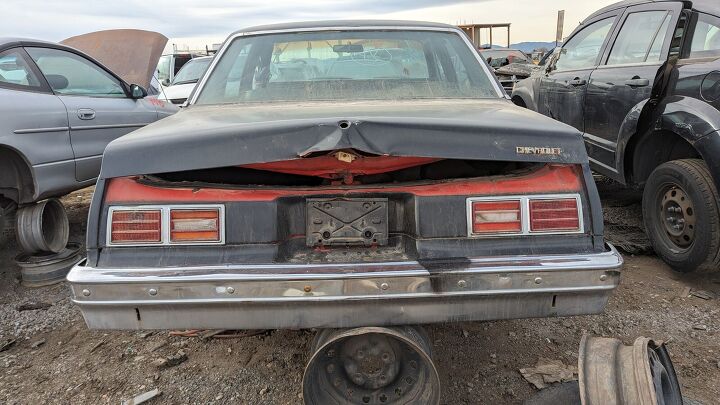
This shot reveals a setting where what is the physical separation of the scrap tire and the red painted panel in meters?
1.78

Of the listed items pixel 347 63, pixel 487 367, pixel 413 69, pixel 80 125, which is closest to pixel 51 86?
pixel 80 125

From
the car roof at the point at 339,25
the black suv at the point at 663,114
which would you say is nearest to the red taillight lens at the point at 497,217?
the car roof at the point at 339,25

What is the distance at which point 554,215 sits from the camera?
2014mm

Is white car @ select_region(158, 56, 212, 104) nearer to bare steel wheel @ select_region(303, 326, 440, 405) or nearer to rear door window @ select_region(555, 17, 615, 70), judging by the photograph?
rear door window @ select_region(555, 17, 615, 70)

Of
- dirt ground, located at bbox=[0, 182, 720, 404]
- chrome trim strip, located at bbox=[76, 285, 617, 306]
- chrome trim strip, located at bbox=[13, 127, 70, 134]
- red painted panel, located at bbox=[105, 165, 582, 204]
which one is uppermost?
chrome trim strip, located at bbox=[13, 127, 70, 134]

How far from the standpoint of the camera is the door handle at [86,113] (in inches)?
167

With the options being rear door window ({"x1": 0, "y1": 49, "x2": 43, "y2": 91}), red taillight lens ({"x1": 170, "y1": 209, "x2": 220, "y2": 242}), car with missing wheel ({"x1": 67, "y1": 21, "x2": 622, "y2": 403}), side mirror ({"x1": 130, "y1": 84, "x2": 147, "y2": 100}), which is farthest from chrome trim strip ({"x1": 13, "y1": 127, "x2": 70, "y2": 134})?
red taillight lens ({"x1": 170, "y1": 209, "x2": 220, "y2": 242})

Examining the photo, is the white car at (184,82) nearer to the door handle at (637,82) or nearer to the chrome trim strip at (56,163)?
the chrome trim strip at (56,163)

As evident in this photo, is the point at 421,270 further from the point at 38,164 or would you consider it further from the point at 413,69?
the point at 38,164

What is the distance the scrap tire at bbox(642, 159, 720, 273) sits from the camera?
128 inches

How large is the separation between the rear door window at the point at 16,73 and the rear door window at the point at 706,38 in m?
4.82

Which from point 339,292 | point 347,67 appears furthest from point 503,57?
point 339,292

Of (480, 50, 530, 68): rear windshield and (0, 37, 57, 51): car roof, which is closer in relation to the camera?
(0, 37, 57, 51): car roof

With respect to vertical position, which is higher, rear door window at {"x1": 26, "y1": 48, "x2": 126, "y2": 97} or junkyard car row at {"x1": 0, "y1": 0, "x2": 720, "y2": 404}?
rear door window at {"x1": 26, "y1": 48, "x2": 126, "y2": 97}
